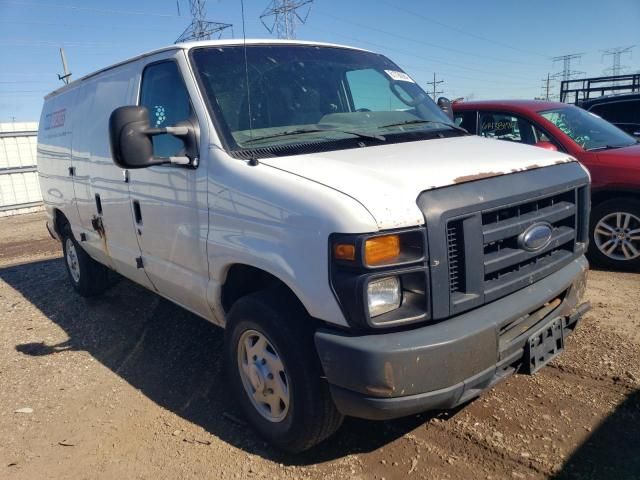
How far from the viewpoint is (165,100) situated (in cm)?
353

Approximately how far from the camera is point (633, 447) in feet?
8.95

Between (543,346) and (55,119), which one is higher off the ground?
(55,119)

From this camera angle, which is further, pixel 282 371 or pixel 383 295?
pixel 282 371

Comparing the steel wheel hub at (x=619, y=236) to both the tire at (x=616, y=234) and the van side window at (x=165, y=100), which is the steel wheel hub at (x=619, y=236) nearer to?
the tire at (x=616, y=234)

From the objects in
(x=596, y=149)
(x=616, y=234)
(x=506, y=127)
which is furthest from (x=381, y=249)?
(x=506, y=127)

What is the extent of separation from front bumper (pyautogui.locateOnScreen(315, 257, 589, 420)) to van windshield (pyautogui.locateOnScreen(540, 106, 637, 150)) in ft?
13.6

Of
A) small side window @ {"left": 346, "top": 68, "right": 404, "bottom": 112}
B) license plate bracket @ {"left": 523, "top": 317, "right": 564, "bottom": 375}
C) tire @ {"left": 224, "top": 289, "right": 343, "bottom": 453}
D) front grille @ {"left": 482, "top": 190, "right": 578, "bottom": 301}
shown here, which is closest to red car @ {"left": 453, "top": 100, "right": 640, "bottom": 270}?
small side window @ {"left": 346, "top": 68, "right": 404, "bottom": 112}

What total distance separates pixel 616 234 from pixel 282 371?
14.1 feet

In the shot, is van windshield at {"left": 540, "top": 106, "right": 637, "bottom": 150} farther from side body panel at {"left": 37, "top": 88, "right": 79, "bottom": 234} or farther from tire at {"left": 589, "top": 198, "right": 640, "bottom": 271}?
side body panel at {"left": 37, "top": 88, "right": 79, "bottom": 234}

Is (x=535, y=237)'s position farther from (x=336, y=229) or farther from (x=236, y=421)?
(x=236, y=421)

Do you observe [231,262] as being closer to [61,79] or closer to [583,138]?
[583,138]

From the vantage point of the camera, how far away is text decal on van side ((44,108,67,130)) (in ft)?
18.0

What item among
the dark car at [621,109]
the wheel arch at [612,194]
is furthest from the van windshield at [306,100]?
the dark car at [621,109]

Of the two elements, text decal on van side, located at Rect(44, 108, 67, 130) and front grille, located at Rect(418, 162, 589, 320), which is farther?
text decal on van side, located at Rect(44, 108, 67, 130)
